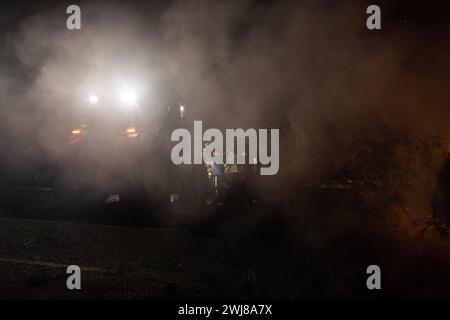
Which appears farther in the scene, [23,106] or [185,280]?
[23,106]

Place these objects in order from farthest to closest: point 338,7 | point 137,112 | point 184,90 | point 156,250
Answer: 1. point 137,112
2. point 184,90
3. point 338,7
4. point 156,250

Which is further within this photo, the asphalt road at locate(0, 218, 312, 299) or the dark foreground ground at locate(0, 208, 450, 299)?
the asphalt road at locate(0, 218, 312, 299)

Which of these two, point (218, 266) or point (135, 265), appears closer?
point (218, 266)

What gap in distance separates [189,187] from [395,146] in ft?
11.3

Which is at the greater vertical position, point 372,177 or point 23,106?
point 23,106

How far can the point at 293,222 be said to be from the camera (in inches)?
205

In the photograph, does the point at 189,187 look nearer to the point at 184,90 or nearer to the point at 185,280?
the point at 184,90

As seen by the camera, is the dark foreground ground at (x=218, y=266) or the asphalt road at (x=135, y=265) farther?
the asphalt road at (x=135, y=265)

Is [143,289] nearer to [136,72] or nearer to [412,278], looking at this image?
[412,278]

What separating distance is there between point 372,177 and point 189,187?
3.17m

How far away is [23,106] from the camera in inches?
330

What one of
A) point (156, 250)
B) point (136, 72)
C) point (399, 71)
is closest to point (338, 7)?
point (399, 71)
